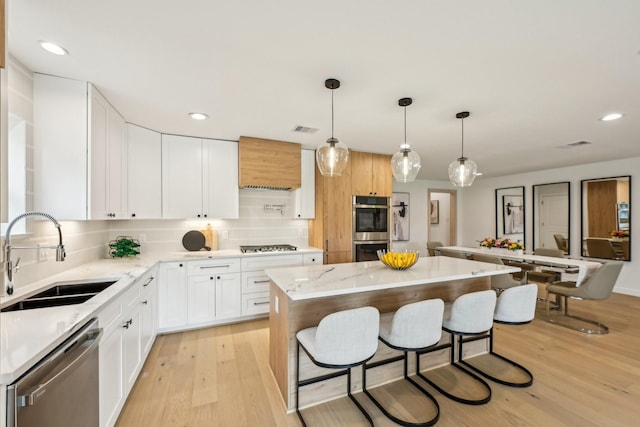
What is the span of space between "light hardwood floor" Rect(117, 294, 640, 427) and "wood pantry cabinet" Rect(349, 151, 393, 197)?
2387 millimetres

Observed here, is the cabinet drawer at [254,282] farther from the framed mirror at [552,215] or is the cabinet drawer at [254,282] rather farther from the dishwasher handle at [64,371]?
the framed mirror at [552,215]

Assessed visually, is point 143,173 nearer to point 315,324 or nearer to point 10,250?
point 10,250

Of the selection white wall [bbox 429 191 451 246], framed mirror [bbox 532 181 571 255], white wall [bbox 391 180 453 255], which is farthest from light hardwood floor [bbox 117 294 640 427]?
white wall [bbox 429 191 451 246]

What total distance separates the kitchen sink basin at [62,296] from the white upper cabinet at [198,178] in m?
1.44

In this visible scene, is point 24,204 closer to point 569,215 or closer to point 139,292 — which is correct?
point 139,292

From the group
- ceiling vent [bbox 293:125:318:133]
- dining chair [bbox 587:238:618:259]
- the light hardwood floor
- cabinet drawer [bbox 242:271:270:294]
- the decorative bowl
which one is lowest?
the light hardwood floor

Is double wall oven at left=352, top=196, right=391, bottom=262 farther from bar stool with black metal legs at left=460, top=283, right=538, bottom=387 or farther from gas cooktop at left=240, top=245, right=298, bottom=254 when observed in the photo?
bar stool with black metal legs at left=460, top=283, right=538, bottom=387

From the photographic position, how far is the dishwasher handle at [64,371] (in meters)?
0.99

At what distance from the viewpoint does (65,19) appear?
1.43 meters

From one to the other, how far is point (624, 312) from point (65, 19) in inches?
265

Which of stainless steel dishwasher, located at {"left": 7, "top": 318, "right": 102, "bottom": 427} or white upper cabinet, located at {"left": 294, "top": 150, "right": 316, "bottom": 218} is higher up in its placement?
white upper cabinet, located at {"left": 294, "top": 150, "right": 316, "bottom": 218}

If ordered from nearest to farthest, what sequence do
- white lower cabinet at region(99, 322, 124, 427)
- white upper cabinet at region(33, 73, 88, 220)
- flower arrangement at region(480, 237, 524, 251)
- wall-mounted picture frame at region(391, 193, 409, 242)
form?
white lower cabinet at region(99, 322, 124, 427) < white upper cabinet at region(33, 73, 88, 220) < flower arrangement at region(480, 237, 524, 251) < wall-mounted picture frame at region(391, 193, 409, 242)

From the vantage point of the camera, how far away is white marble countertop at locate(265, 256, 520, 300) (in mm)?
1869

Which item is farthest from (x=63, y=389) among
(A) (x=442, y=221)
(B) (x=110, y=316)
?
(A) (x=442, y=221)
